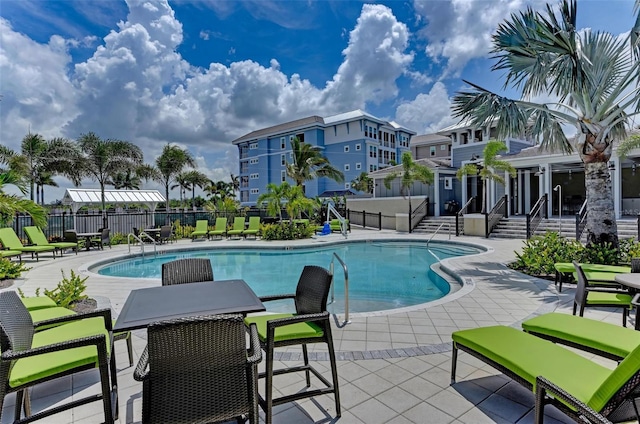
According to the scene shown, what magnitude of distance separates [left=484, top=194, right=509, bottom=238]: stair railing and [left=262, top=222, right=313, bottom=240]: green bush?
8226 mm

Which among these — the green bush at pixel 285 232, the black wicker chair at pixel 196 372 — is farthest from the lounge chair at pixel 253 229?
the black wicker chair at pixel 196 372

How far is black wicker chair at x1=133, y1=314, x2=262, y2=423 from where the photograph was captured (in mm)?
1800

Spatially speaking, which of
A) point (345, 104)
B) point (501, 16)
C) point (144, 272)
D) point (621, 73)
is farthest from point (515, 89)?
point (345, 104)

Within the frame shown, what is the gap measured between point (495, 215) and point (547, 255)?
9.26m

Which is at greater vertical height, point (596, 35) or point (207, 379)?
point (596, 35)

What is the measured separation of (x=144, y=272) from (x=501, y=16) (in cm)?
1190

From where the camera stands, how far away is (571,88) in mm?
7223

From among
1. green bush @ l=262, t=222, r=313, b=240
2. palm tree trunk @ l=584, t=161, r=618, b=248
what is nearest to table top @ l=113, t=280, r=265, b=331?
palm tree trunk @ l=584, t=161, r=618, b=248

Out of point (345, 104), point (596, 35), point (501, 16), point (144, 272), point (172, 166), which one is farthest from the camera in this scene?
point (345, 104)

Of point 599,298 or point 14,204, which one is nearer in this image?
point 599,298

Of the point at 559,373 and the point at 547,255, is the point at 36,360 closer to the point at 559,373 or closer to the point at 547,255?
the point at 559,373

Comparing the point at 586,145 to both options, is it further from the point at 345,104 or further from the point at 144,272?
the point at 345,104

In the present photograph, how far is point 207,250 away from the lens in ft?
46.0

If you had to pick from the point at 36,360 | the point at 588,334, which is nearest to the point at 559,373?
the point at 588,334
